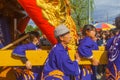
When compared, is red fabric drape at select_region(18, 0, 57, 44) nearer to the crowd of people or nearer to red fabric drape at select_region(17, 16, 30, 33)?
the crowd of people

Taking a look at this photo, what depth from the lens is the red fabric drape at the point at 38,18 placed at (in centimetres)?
564

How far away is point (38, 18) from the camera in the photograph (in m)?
5.71

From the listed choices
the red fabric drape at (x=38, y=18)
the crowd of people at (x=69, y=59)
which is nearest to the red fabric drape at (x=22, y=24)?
the red fabric drape at (x=38, y=18)

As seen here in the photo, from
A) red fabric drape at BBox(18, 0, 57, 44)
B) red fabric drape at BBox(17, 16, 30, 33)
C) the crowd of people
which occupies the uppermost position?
red fabric drape at BBox(18, 0, 57, 44)

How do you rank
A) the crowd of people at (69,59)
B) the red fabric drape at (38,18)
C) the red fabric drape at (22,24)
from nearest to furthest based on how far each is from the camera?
1. the crowd of people at (69,59)
2. the red fabric drape at (38,18)
3. the red fabric drape at (22,24)

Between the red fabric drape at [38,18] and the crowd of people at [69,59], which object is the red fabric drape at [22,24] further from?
the crowd of people at [69,59]

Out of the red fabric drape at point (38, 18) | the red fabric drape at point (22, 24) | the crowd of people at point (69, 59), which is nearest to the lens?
the crowd of people at point (69, 59)

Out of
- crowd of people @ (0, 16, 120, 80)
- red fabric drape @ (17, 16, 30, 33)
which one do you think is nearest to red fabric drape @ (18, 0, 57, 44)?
crowd of people @ (0, 16, 120, 80)

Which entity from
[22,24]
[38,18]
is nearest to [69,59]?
[38,18]

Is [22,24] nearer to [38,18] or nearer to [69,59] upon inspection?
[38,18]

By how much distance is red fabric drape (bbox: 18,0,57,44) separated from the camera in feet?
18.5

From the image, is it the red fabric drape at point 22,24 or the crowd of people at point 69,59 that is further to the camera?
the red fabric drape at point 22,24

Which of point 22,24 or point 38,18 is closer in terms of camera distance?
point 38,18

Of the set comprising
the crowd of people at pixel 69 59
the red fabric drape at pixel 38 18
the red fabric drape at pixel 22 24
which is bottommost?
Result: the red fabric drape at pixel 22 24
